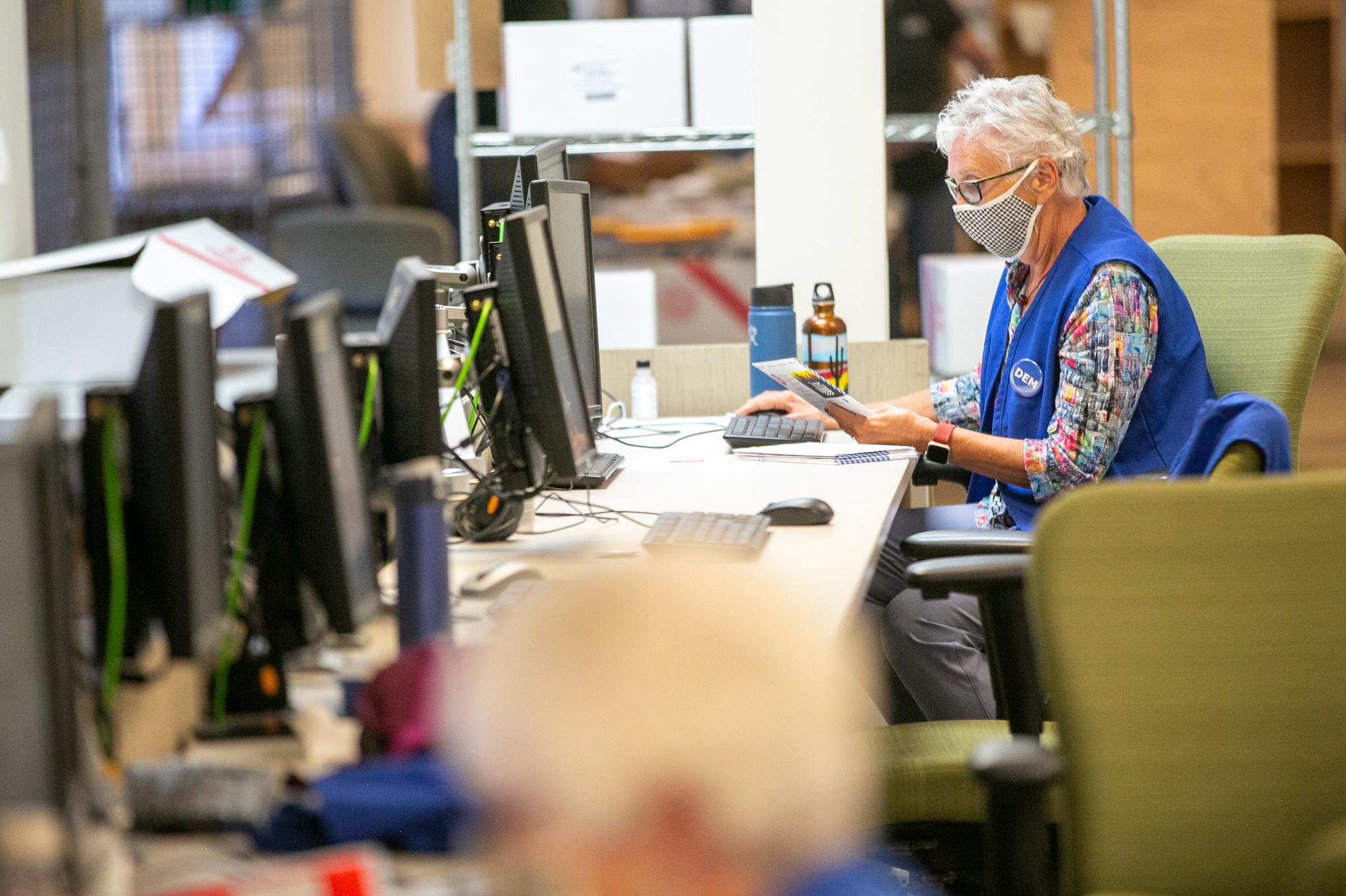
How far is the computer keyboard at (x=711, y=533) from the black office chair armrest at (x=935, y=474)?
0.73 meters

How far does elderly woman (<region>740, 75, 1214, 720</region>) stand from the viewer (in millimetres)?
2102

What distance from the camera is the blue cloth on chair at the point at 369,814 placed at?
926 millimetres

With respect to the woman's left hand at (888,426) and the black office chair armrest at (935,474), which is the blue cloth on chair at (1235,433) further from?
the black office chair armrest at (935,474)

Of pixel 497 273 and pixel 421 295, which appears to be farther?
pixel 497 273

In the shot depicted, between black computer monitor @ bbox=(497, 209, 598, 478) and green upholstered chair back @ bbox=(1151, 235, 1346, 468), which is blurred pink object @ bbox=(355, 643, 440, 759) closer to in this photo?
black computer monitor @ bbox=(497, 209, 598, 478)

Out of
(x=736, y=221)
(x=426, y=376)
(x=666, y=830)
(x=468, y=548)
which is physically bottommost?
→ (x=468, y=548)

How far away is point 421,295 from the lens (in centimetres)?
157

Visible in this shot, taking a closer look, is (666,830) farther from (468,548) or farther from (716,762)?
(468,548)

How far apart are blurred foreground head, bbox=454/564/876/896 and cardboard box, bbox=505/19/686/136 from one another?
3.19m

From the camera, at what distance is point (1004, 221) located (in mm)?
2375

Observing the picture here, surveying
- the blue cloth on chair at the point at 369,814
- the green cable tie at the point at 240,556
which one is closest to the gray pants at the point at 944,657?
the green cable tie at the point at 240,556

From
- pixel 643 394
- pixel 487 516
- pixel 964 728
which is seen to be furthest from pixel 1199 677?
pixel 643 394

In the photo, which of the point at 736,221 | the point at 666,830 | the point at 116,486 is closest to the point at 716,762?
the point at 666,830

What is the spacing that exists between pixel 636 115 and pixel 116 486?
2.72 metres
